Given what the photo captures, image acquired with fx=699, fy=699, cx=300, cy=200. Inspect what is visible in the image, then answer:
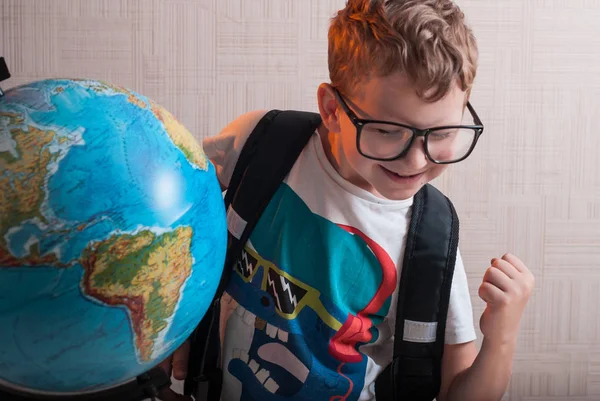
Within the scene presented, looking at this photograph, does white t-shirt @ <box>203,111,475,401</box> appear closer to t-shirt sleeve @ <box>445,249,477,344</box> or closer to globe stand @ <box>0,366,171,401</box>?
t-shirt sleeve @ <box>445,249,477,344</box>

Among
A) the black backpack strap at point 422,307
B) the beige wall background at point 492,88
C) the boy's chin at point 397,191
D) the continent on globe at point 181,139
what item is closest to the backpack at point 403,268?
the black backpack strap at point 422,307

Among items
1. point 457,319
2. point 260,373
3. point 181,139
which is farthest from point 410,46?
point 260,373

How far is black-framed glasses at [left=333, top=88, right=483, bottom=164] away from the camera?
0.97 meters

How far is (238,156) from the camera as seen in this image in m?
1.19

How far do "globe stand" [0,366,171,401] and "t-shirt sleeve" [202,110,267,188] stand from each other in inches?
14.6

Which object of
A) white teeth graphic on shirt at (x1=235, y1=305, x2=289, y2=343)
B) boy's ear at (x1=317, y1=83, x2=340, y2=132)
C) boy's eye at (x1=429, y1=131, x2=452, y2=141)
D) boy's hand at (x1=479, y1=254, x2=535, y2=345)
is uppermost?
boy's ear at (x1=317, y1=83, x2=340, y2=132)

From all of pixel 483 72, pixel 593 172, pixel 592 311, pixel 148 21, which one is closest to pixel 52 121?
pixel 148 21

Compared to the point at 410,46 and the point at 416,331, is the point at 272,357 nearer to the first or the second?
the point at 416,331

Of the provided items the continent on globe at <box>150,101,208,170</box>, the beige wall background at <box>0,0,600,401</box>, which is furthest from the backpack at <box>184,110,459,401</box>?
the beige wall background at <box>0,0,600,401</box>

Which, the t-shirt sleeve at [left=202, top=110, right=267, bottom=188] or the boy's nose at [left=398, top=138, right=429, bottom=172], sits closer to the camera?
the boy's nose at [left=398, top=138, right=429, bottom=172]

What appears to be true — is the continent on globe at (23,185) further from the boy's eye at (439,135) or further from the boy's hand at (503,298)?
the boy's hand at (503,298)

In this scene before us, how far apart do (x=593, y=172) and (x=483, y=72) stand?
1.22 ft

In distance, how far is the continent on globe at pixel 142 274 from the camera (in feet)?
2.46

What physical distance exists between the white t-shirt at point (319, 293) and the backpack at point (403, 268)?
0.08 ft
